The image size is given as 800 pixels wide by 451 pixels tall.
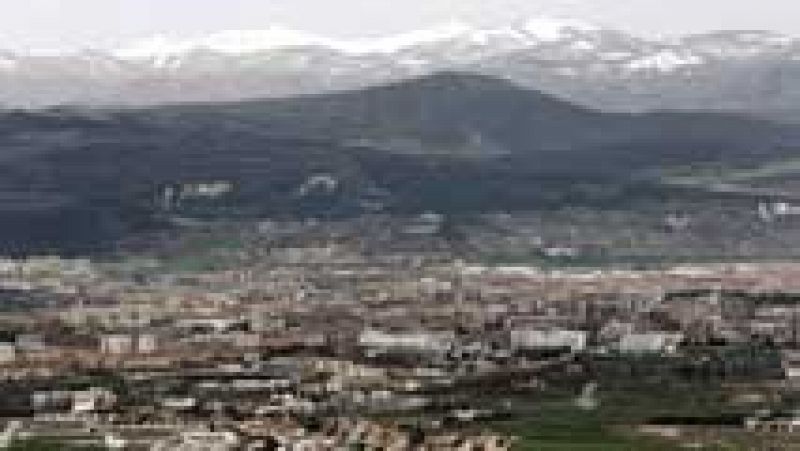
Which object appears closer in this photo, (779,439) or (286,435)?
(286,435)

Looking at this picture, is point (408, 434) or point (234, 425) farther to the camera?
point (234, 425)

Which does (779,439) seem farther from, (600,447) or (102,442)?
(102,442)

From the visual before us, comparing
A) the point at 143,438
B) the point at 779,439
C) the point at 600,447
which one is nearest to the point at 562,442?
the point at 600,447

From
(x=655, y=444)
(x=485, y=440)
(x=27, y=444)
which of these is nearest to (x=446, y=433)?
(x=485, y=440)

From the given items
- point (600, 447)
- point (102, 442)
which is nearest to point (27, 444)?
point (102, 442)

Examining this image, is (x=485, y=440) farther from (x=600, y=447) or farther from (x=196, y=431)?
(x=196, y=431)

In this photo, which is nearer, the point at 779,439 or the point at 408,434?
the point at 408,434

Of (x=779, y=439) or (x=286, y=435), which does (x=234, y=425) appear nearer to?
(x=286, y=435)
